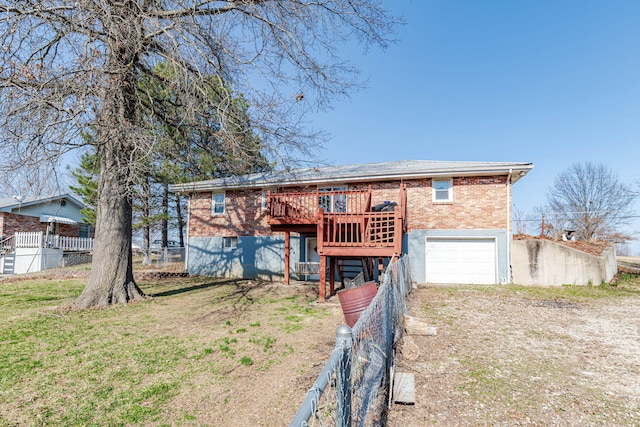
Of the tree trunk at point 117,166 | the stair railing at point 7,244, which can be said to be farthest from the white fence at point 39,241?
the tree trunk at point 117,166

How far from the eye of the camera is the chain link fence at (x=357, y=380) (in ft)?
4.27

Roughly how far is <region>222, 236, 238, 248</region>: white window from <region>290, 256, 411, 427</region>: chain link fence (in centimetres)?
1146

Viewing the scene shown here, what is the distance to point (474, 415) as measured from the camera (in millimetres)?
3166

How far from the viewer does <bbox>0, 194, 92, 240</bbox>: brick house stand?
783 inches

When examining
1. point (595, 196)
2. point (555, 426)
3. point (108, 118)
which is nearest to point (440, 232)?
point (555, 426)

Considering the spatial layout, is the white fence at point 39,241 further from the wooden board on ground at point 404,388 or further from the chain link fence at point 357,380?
the wooden board on ground at point 404,388

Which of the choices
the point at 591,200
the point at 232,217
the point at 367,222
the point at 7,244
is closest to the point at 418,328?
the point at 367,222

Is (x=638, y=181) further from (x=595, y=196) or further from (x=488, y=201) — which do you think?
(x=488, y=201)

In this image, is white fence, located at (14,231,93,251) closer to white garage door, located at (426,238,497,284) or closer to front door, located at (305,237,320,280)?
front door, located at (305,237,320,280)

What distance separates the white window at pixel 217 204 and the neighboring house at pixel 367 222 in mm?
60

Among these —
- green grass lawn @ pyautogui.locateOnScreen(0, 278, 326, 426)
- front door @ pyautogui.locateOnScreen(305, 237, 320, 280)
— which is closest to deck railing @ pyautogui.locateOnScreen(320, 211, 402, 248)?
green grass lawn @ pyautogui.locateOnScreen(0, 278, 326, 426)

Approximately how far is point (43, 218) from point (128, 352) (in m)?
22.3

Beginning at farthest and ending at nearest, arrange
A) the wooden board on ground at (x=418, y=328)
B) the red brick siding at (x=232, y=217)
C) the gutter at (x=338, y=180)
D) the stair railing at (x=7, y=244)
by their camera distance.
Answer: the stair railing at (x=7, y=244)
the red brick siding at (x=232, y=217)
the gutter at (x=338, y=180)
the wooden board on ground at (x=418, y=328)

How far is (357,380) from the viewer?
2.47m
